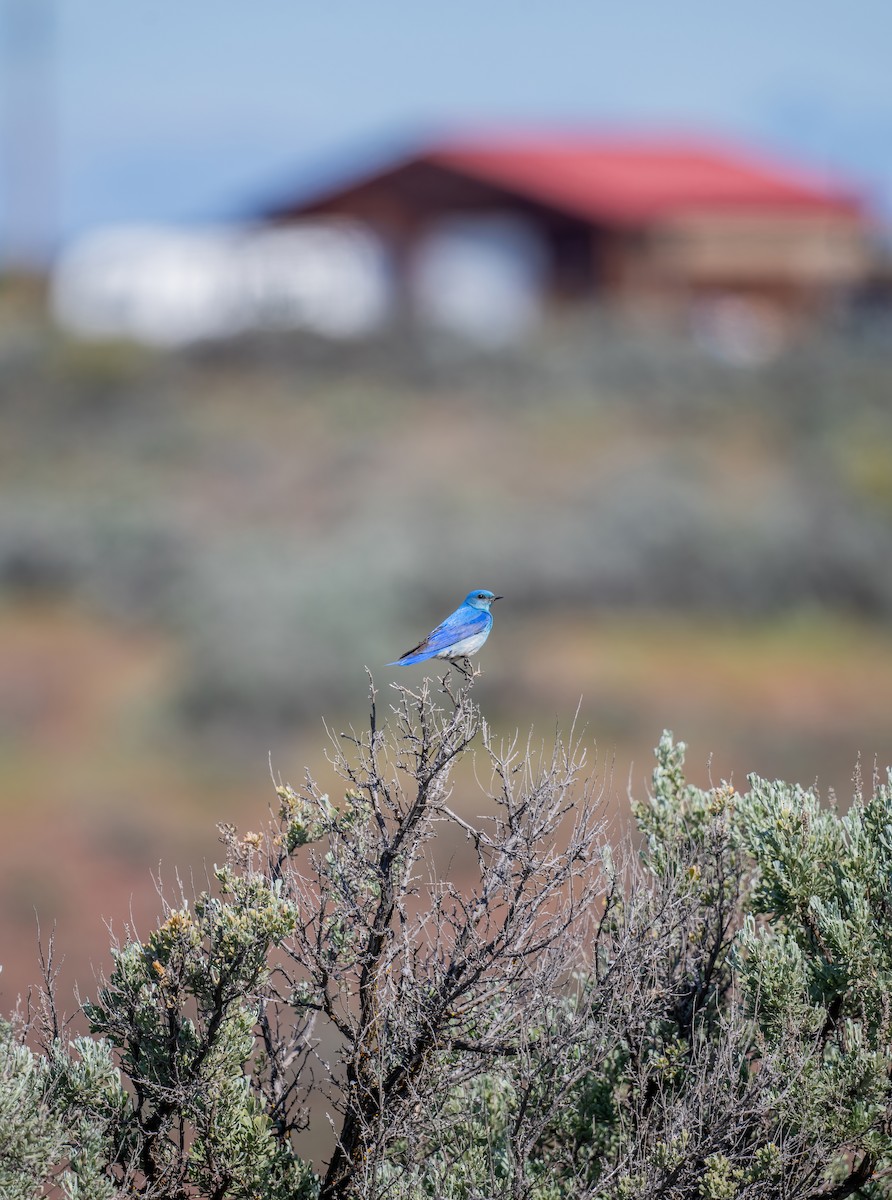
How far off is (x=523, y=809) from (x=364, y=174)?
44.9 meters

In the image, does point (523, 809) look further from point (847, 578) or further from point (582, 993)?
point (847, 578)

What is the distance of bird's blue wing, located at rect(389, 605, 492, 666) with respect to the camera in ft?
24.2

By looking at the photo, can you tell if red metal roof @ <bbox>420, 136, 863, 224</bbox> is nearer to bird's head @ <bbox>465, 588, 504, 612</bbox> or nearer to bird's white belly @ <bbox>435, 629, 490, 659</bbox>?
bird's head @ <bbox>465, 588, 504, 612</bbox>

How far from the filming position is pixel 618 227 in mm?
47250

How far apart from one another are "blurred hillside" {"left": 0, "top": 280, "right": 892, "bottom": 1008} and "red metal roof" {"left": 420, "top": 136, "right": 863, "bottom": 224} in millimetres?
4672

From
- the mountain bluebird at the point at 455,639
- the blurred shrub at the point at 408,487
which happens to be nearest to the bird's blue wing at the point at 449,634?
the mountain bluebird at the point at 455,639

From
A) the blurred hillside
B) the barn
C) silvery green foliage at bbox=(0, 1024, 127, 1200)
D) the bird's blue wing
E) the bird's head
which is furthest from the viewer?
the barn

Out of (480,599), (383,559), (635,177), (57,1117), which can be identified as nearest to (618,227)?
(635,177)

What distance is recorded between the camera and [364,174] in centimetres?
4956

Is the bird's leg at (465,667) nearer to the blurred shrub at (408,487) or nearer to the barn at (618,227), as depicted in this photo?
the blurred shrub at (408,487)

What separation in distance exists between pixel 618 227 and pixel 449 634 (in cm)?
4174

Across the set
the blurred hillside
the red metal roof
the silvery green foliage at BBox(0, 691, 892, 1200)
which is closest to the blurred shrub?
the blurred hillside

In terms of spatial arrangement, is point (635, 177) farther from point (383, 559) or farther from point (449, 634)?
point (449, 634)

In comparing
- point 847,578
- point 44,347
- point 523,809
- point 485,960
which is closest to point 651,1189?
point 485,960
